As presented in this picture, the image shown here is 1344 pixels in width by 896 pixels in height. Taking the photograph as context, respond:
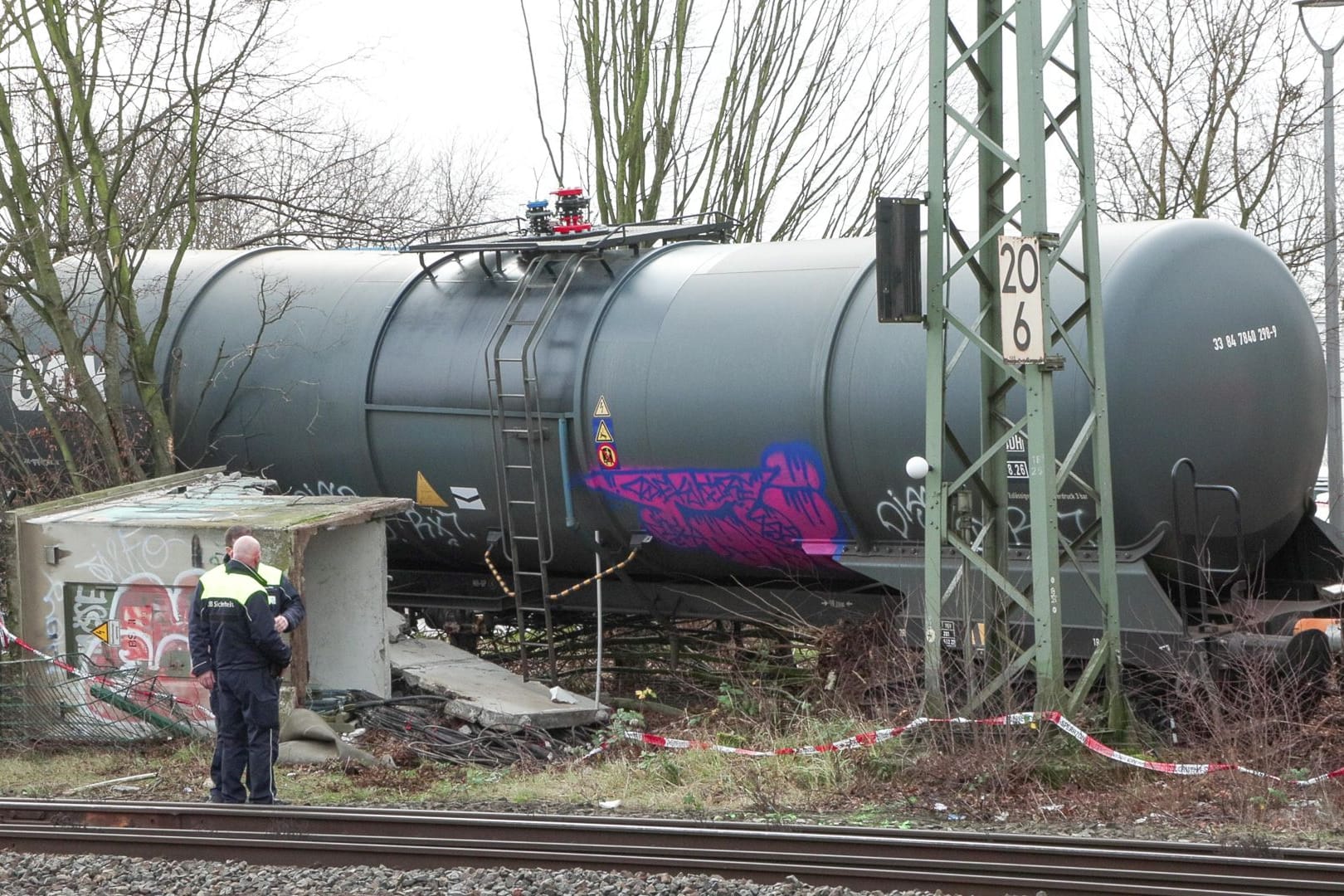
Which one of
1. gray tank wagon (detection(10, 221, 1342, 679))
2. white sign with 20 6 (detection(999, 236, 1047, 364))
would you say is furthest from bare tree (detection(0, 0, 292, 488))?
white sign with 20 6 (detection(999, 236, 1047, 364))

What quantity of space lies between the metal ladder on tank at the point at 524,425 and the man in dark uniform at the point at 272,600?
2.50 m

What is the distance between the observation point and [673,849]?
6.48 m

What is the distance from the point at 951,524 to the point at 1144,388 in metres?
1.41

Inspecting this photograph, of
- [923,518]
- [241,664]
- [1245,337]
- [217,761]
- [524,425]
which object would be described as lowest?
[217,761]

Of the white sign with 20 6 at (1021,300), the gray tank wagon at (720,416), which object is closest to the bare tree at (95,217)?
the gray tank wagon at (720,416)

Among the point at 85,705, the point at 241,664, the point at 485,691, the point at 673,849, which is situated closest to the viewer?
the point at 673,849

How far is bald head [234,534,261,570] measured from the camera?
26.1ft

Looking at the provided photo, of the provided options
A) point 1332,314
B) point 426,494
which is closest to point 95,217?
point 426,494

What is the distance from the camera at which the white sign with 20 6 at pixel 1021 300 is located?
793cm

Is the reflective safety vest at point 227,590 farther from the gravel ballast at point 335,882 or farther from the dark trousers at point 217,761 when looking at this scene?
the gravel ballast at point 335,882

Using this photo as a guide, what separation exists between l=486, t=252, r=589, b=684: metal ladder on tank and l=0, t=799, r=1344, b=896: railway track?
12.0ft

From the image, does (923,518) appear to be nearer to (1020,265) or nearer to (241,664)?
(1020,265)

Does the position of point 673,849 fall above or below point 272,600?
below

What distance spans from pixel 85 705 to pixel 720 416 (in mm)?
5092
